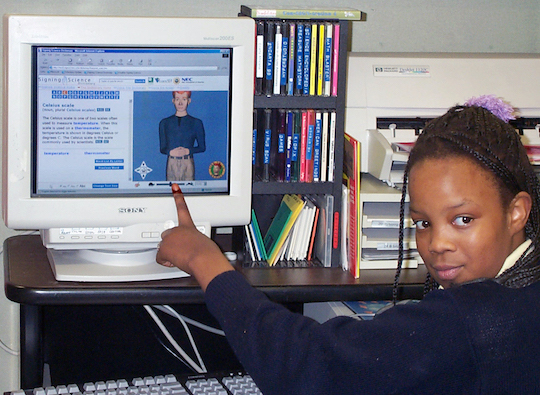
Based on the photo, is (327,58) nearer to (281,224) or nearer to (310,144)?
(310,144)

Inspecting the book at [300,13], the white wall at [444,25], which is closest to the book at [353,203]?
the book at [300,13]

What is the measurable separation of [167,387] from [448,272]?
52 centimetres

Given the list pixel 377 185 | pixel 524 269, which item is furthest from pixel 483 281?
pixel 377 185

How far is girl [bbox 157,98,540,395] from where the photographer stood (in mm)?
719

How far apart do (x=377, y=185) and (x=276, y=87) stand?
291 millimetres

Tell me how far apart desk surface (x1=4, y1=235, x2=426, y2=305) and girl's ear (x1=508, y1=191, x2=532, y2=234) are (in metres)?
0.38

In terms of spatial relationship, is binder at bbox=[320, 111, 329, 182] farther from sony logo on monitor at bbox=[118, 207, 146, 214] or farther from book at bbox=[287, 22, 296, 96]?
sony logo on monitor at bbox=[118, 207, 146, 214]

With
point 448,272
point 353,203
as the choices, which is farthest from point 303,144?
point 448,272

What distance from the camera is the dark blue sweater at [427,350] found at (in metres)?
0.72

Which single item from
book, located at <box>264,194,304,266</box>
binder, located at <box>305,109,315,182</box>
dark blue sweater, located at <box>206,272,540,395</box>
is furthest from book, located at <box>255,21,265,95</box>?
dark blue sweater, located at <box>206,272,540,395</box>

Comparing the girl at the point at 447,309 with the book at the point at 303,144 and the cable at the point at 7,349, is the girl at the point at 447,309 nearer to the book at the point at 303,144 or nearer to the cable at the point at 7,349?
the book at the point at 303,144

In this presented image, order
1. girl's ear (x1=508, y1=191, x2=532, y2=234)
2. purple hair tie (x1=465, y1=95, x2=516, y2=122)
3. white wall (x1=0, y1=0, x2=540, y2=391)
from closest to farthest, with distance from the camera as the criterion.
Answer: girl's ear (x1=508, y1=191, x2=532, y2=234) → purple hair tie (x1=465, y1=95, x2=516, y2=122) → white wall (x1=0, y1=0, x2=540, y2=391)

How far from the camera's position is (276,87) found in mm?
1232

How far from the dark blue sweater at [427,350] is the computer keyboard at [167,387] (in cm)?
34
